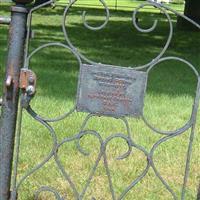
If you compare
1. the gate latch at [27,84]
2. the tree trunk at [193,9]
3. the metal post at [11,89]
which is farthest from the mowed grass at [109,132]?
the tree trunk at [193,9]

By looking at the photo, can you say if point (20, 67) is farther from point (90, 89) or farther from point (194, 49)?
point (194, 49)

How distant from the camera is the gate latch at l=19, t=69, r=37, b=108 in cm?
268

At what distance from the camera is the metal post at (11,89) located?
2.65 m

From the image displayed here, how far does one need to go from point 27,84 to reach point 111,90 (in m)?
0.39

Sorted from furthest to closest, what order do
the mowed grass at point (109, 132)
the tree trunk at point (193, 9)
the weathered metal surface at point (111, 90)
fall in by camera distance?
the tree trunk at point (193, 9) < the mowed grass at point (109, 132) < the weathered metal surface at point (111, 90)

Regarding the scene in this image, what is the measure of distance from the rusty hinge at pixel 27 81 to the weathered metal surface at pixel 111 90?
0.22 metres

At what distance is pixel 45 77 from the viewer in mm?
7000

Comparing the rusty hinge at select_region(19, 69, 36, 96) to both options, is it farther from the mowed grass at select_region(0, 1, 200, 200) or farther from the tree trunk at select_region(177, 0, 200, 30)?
the tree trunk at select_region(177, 0, 200, 30)

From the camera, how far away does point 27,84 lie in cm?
271

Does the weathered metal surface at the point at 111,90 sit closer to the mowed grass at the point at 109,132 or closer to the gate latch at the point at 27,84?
the gate latch at the point at 27,84

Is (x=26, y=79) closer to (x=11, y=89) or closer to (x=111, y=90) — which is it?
(x=11, y=89)

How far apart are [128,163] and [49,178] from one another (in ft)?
2.11

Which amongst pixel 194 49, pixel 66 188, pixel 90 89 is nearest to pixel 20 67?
pixel 90 89

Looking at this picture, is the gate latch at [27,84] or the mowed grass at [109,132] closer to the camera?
the gate latch at [27,84]
